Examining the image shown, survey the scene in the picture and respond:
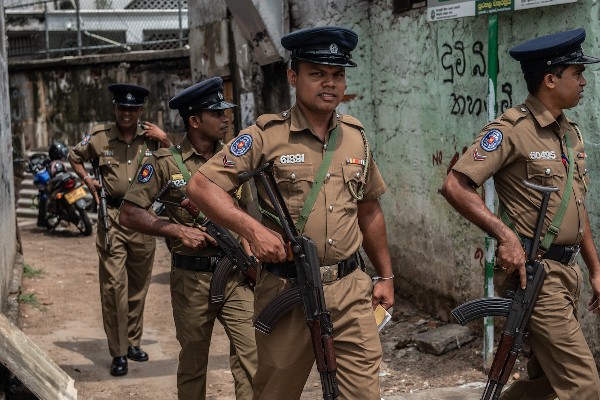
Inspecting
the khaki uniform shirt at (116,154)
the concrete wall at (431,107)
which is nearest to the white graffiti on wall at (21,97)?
the concrete wall at (431,107)

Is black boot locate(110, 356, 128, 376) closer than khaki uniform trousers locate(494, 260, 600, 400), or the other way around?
khaki uniform trousers locate(494, 260, 600, 400)

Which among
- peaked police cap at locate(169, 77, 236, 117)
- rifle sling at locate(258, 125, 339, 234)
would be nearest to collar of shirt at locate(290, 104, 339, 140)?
rifle sling at locate(258, 125, 339, 234)

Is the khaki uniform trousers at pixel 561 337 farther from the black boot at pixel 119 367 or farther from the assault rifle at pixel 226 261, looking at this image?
the black boot at pixel 119 367

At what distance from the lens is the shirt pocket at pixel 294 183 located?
10.2ft

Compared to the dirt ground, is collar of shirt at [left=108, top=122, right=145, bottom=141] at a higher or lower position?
higher

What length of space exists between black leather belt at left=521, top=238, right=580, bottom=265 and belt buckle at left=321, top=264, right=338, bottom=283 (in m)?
1.02

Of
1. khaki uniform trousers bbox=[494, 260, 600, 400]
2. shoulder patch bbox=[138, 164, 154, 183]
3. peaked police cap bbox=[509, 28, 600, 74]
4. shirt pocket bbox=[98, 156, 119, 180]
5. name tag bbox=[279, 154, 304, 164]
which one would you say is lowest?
khaki uniform trousers bbox=[494, 260, 600, 400]

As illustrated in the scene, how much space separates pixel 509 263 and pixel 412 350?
2.72 m

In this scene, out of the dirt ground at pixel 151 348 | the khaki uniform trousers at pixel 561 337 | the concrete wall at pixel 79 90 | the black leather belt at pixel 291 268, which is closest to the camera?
the black leather belt at pixel 291 268

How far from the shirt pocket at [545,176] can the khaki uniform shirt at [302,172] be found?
0.89 m

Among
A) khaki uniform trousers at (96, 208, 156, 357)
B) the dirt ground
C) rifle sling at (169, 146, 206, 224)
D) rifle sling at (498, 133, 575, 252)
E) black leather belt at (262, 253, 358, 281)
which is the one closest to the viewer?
black leather belt at (262, 253, 358, 281)

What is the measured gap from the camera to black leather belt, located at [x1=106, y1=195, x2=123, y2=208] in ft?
20.2

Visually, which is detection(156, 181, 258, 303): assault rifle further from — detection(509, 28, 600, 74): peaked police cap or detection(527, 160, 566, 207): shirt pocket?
detection(509, 28, 600, 74): peaked police cap

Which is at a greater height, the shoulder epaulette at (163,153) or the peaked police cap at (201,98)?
the peaked police cap at (201,98)
